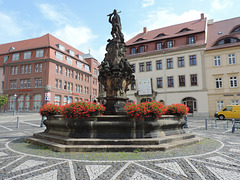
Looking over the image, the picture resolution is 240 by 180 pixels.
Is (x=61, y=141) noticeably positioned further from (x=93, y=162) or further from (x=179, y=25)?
(x=179, y=25)

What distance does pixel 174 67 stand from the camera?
2873cm

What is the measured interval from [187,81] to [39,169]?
89.0 feet

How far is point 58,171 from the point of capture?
3686 millimetres

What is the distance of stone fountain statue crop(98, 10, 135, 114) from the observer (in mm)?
7816

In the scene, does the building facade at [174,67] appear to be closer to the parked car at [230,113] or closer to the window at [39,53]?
the parked car at [230,113]

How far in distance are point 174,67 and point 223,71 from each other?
7.18 meters

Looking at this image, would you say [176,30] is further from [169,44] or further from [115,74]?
[115,74]

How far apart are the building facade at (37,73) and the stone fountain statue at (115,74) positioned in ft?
100

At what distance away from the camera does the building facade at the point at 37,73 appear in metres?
38.0

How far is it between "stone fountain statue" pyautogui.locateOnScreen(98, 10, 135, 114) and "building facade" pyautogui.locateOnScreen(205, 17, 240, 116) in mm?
21849

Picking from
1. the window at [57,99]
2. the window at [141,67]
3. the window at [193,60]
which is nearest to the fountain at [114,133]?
the window at [193,60]

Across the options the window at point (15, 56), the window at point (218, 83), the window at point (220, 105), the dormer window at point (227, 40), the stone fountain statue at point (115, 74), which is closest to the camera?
the stone fountain statue at point (115, 74)

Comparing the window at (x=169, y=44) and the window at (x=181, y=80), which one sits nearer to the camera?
the window at (x=181, y=80)

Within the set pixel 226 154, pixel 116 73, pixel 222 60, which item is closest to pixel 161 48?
pixel 222 60
